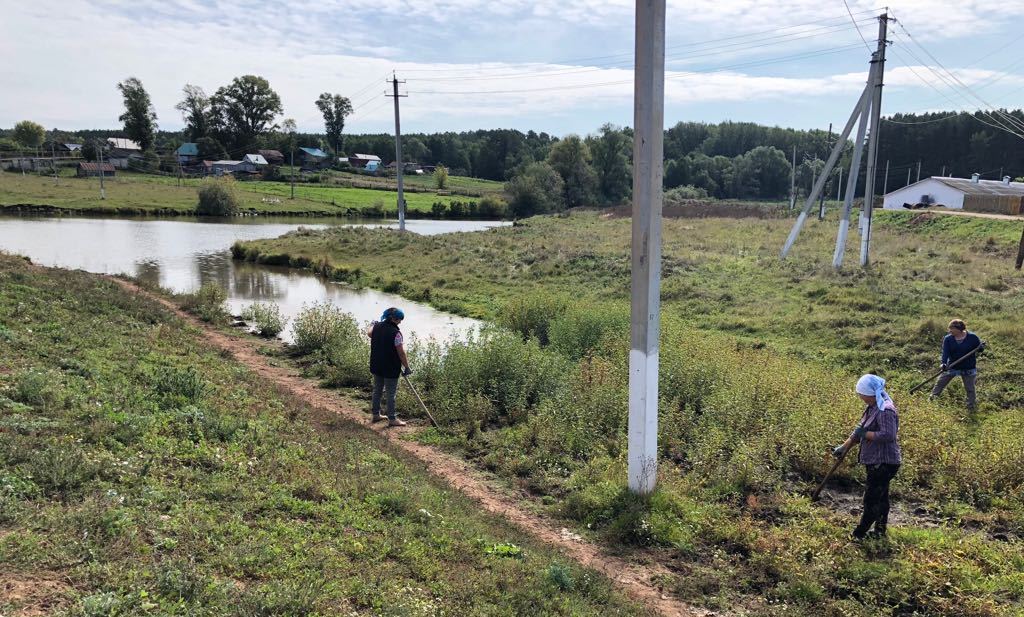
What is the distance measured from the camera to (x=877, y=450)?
21.5 ft

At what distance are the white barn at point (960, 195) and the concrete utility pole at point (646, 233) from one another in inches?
2053

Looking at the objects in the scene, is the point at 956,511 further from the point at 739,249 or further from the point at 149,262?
the point at 149,262

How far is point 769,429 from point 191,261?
34338 mm

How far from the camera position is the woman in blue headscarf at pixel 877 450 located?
21.3 ft

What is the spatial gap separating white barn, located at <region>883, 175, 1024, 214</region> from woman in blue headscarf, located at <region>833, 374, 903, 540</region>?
51.7m

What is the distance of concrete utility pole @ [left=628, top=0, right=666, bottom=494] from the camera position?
7.25 meters

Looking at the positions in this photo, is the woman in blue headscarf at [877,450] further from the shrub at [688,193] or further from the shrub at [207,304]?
the shrub at [688,193]

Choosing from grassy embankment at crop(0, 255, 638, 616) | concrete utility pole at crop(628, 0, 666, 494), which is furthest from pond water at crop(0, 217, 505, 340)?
concrete utility pole at crop(628, 0, 666, 494)

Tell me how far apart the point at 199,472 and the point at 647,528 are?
4.84m

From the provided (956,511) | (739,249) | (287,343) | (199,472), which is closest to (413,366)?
(287,343)

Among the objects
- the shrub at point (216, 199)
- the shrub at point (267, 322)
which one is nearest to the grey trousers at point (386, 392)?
the shrub at point (267, 322)

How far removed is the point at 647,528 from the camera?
7.12m

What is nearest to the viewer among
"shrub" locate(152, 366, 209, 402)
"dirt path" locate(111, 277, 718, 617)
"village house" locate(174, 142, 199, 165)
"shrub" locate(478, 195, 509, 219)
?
"dirt path" locate(111, 277, 718, 617)

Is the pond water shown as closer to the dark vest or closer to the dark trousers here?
the dark vest
